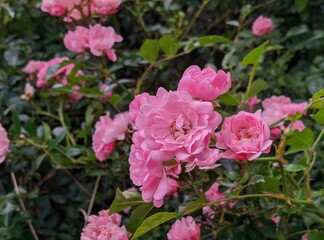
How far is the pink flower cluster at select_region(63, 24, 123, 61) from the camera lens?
51.5 inches

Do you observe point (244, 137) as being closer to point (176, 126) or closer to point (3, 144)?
point (176, 126)

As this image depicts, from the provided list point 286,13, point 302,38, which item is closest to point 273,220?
point 302,38

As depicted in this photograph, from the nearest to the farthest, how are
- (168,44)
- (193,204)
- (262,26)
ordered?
(193,204) < (168,44) < (262,26)

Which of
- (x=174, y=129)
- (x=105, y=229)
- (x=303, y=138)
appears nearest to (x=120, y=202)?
(x=105, y=229)

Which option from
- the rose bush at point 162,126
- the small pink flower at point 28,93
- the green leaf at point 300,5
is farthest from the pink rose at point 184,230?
the green leaf at point 300,5

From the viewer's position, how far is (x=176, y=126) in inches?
31.0

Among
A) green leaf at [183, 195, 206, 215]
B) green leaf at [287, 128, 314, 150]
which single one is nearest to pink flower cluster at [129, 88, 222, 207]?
green leaf at [183, 195, 206, 215]

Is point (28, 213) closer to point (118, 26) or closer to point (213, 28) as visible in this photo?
point (118, 26)

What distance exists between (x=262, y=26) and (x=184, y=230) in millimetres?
966

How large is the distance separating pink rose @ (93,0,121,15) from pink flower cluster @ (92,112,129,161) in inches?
10.5

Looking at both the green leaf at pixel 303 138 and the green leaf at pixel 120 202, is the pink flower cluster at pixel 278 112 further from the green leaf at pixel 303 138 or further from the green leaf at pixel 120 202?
the green leaf at pixel 120 202

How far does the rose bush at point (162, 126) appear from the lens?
825mm

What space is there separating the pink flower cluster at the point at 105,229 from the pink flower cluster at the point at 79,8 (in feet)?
1.67

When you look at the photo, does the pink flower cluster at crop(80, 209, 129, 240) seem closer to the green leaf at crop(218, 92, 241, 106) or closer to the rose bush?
the rose bush
